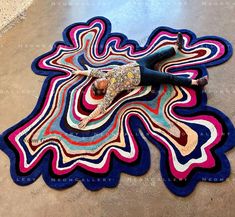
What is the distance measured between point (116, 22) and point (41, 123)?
3.23 ft

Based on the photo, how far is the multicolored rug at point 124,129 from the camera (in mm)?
1386

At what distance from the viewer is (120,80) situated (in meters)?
1.65

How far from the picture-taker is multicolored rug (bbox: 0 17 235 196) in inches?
54.6

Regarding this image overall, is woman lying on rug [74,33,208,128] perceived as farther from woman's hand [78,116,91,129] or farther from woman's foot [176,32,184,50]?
woman's foot [176,32,184,50]

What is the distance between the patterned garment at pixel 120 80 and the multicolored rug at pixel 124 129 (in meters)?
0.05

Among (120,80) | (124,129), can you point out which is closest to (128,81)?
(120,80)

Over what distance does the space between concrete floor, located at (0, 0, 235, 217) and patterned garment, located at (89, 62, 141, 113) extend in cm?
38

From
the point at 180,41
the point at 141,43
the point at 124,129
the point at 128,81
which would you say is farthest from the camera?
the point at 141,43

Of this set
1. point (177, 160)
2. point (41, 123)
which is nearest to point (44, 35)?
point (41, 123)

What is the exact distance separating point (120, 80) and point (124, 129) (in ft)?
0.94

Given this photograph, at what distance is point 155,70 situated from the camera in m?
1.79

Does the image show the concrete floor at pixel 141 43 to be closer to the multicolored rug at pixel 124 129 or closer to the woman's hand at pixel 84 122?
the multicolored rug at pixel 124 129

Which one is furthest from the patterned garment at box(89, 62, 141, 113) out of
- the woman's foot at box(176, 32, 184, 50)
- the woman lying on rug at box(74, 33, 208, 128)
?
the woman's foot at box(176, 32, 184, 50)

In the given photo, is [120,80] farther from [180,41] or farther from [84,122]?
[180,41]
